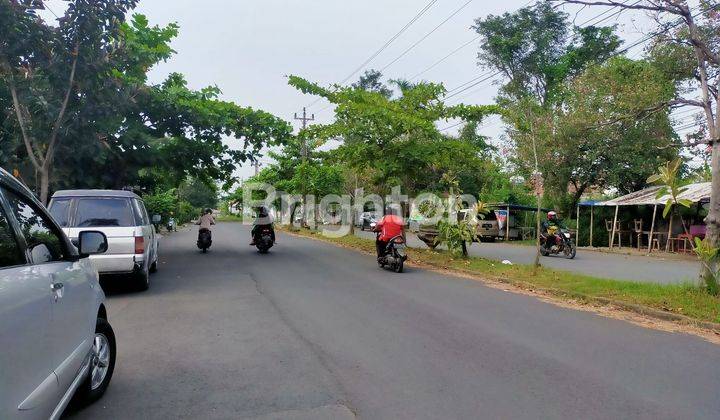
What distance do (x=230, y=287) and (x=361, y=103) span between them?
852 centimetres

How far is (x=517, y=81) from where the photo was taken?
37469 mm

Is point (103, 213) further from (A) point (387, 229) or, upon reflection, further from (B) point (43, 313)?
(B) point (43, 313)

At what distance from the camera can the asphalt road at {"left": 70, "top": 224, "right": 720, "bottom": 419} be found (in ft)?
14.0

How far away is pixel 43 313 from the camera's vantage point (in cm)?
299

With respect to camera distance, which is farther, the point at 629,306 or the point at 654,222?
the point at 654,222

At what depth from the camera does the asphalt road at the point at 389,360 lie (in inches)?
168

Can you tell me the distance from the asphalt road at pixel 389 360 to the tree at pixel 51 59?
175 inches

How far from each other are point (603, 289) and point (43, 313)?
9306 mm

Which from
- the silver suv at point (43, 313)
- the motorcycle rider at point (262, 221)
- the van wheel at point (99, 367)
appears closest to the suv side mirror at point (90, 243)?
the silver suv at point (43, 313)

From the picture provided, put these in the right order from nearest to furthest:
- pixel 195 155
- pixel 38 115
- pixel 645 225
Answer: pixel 38 115
pixel 195 155
pixel 645 225

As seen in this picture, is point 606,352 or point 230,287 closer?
point 606,352

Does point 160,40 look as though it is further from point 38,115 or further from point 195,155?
point 38,115

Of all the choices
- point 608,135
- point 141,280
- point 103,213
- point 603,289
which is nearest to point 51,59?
point 103,213

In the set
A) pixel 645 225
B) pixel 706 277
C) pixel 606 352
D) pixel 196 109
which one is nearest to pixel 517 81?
pixel 645 225
